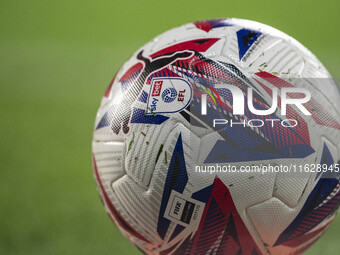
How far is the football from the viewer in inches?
76.5

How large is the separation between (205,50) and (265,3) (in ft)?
19.1

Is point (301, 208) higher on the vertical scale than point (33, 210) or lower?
higher

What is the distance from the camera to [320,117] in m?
2.05

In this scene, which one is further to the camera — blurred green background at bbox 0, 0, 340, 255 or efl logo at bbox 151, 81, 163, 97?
blurred green background at bbox 0, 0, 340, 255

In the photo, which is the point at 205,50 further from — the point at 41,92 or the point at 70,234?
the point at 41,92

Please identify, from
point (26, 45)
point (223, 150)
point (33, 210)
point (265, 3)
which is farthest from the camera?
point (265, 3)

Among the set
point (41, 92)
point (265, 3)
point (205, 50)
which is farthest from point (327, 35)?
point (205, 50)

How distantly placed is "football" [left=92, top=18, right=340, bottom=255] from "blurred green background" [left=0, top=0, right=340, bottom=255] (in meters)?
0.70

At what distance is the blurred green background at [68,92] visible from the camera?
112 inches

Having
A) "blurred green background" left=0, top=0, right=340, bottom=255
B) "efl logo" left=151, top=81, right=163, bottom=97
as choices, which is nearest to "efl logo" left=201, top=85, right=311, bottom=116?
"efl logo" left=151, top=81, right=163, bottom=97

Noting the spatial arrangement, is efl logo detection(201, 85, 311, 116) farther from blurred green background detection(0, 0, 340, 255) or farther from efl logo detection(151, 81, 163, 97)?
blurred green background detection(0, 0, 340, 255)

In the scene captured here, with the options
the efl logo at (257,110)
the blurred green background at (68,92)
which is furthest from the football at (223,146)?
the blurred green background at (68,92)

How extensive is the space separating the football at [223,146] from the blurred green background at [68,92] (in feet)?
2.28

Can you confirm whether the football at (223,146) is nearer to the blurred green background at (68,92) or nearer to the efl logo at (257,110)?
the efl logo at (257,110)
